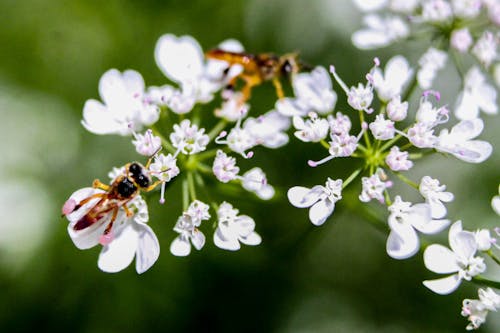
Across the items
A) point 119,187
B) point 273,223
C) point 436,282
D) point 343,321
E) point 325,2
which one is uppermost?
point 119,187

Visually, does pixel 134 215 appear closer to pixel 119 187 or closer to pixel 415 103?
pixel 119 187

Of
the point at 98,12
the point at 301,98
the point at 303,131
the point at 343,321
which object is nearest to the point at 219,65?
the point at 301,98

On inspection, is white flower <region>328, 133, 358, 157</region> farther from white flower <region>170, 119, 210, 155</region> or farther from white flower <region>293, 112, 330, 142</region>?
white flower <region>170, 119, 210, 155</region>

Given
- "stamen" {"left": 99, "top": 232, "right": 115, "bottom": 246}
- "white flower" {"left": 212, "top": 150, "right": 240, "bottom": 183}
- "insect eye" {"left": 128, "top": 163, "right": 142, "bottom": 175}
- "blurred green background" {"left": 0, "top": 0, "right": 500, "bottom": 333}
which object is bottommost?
"blurred green background" {"left": 0, "top": 0, "right": 500, "bottom": 333}

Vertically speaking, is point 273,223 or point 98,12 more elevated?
point 98,12

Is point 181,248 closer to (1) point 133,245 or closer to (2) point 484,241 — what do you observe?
(1) point 133,245

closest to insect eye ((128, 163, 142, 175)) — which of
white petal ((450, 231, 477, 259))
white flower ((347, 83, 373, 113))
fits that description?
white flower ((347, 83, 373, 113))
